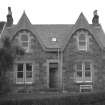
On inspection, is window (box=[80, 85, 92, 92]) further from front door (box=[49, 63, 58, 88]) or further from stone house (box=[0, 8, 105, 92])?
front door (box=[49, 63, 58, 88])

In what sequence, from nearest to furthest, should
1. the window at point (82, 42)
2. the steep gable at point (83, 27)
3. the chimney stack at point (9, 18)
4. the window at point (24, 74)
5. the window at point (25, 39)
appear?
1. the window at point (24, 74)
2. the steep gable at point (83, 27)
3. the window at point (25, 39)
4. the window at point (82, 42)
5. the chimney stack at point (9, 18)

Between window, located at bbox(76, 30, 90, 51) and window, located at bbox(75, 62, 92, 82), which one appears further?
window, located at bbox(76, 30, 90, 51)

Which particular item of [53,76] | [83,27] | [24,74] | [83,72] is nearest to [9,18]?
[24,74]

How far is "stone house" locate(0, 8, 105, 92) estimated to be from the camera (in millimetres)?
32312

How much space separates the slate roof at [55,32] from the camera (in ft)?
107

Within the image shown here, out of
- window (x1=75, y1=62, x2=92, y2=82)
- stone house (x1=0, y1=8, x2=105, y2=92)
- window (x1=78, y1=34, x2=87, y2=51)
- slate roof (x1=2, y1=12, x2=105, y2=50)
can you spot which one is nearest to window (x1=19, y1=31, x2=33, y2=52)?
stone house (x1=0, y1=8, x2=105, y2=92)

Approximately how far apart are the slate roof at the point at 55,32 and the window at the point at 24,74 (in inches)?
130

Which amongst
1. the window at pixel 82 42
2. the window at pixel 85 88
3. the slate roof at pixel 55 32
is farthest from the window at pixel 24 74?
the window at pixel 82 42

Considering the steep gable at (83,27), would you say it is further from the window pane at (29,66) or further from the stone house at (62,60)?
the window pane at (29,66)

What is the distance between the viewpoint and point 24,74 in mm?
32312

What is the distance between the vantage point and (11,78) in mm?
32188

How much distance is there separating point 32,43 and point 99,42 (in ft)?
27.0

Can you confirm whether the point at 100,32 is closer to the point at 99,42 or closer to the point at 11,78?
the point at 99,42

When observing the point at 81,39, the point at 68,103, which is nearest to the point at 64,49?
the point at 81,39
